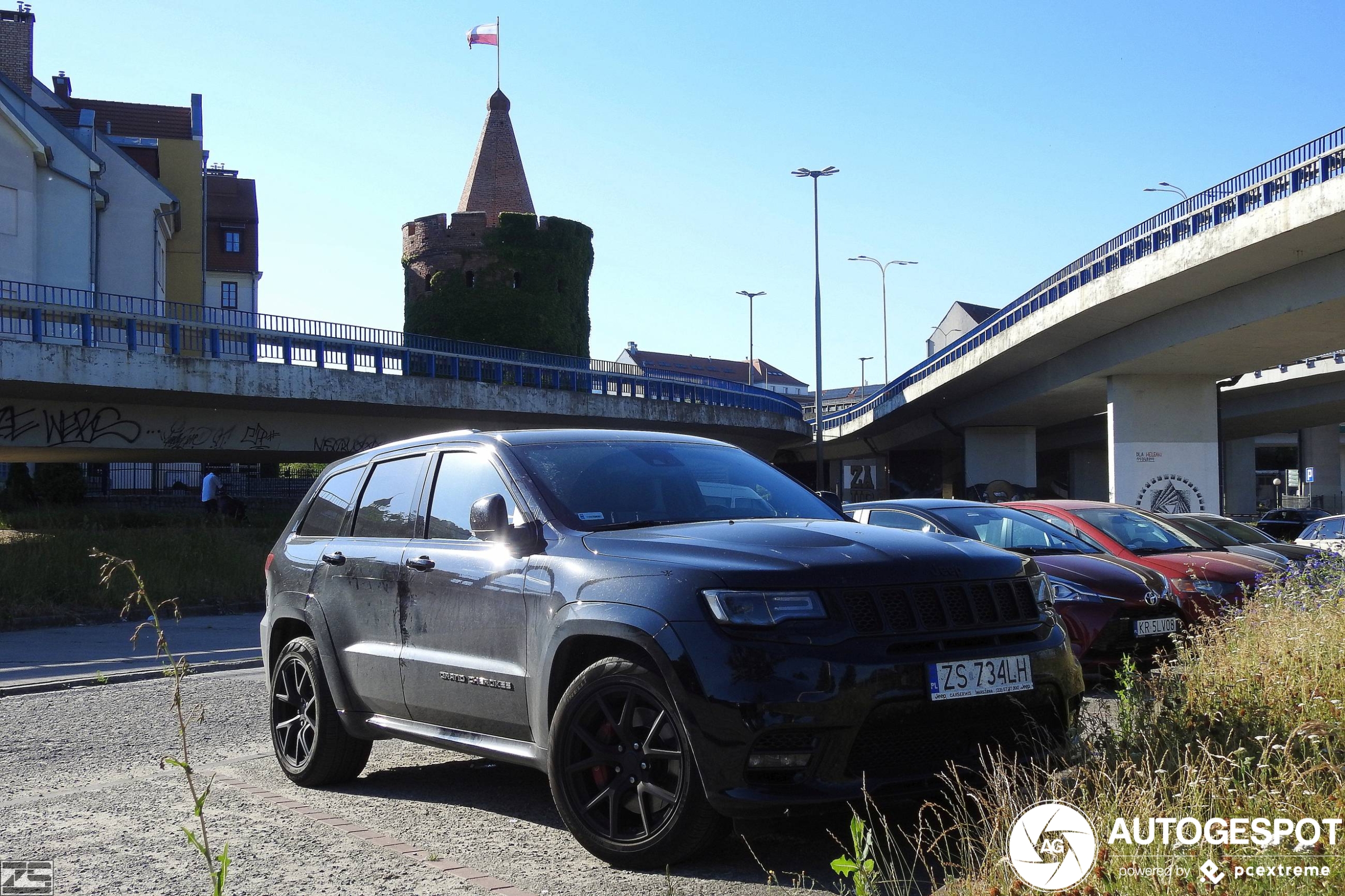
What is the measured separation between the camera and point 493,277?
6097cm

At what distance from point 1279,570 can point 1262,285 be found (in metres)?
18.5

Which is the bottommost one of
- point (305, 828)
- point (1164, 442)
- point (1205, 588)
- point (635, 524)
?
point (305, 828)

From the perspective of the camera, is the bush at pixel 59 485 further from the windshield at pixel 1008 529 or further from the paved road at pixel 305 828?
the windshield at pixel 1008 529

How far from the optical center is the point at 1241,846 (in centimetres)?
355

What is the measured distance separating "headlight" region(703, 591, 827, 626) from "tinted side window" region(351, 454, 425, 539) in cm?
214

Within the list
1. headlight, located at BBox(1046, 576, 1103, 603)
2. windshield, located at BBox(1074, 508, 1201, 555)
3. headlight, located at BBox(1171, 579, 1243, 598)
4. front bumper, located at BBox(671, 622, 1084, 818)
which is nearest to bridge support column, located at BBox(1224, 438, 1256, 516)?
windshield, located at BBox(1074, 508, 1201, 555)

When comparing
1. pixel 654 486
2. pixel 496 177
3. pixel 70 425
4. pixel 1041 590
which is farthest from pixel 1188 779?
pixel 496 177

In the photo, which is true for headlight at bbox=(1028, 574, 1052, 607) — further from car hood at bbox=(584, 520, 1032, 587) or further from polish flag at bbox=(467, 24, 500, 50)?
polish flag at bbox=(467, 24, 500, 50)

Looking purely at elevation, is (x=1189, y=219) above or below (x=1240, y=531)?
above

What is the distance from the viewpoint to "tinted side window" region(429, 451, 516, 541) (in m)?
5.64

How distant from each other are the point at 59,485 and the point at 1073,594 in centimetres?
Result: 3498

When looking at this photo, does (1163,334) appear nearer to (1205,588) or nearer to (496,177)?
(1205,588)

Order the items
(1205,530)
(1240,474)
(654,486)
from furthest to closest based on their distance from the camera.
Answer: (1240,474) < (1205,530) < (654,486)

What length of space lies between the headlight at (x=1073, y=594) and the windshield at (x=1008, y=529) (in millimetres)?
957
